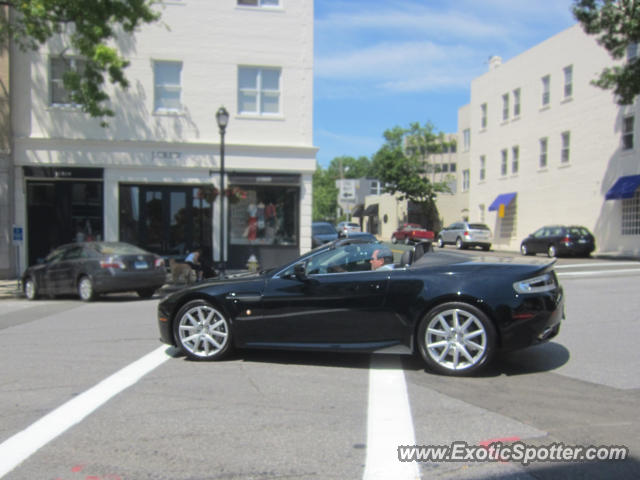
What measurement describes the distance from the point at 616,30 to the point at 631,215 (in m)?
8.95

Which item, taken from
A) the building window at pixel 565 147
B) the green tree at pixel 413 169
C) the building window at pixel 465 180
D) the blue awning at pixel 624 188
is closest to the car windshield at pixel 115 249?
the blue awning at pixel 624 188

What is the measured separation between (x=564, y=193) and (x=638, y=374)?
89.4 ft

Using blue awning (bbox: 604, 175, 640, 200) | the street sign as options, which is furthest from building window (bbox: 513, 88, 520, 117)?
the street sign

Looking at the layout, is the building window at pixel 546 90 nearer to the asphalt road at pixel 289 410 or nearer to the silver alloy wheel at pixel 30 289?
the asphalt road at pixel 289 410

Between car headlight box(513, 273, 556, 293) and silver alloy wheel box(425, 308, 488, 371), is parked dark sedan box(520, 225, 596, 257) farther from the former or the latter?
silver alloy wheel box(425, 308, 488, 371)

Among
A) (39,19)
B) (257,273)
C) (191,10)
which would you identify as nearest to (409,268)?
(257,273)

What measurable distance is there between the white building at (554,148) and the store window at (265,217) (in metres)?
15.9

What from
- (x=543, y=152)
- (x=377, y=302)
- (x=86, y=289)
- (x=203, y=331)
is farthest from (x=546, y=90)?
(x=203, y=331)

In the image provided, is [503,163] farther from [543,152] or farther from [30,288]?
[30,288]

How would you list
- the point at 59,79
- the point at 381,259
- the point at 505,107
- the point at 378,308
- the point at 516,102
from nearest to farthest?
the point at 378,308 → the point at 381,259 → the point at 59,79 → the point at 516,102 → the point at 505,107

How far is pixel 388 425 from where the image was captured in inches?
162

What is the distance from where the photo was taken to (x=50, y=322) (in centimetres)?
970

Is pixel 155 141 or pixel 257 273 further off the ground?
pixel 155 141

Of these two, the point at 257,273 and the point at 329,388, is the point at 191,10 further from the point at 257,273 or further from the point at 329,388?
the point at 329,388
